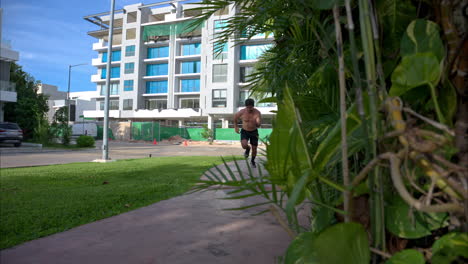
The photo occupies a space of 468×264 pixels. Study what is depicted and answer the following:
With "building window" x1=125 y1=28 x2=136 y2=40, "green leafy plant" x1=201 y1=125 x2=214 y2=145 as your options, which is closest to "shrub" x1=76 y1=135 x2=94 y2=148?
"green leafy plant" x1=201 y1=125 x2=214 y2=145

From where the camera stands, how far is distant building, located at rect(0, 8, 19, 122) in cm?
2062

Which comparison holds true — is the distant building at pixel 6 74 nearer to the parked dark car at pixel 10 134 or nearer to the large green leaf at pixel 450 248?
the parked dark car at pixel 10 134

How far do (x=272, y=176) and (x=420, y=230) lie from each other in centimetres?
25

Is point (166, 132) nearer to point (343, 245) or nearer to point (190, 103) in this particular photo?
point (190, 103)

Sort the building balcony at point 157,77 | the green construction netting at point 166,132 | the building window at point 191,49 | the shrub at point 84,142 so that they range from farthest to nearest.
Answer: the building balcony at point 157,77 → the building window at point 191,49 → the green construction netting at point 166,132 → the shrub at point 84,142

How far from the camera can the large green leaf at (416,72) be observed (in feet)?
1.34

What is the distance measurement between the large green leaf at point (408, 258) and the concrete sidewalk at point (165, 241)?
1.11 meters

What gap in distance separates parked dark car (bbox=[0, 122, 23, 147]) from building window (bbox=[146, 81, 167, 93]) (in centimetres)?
2093

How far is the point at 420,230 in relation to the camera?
48cm

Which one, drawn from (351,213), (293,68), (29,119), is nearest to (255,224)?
(293,68)

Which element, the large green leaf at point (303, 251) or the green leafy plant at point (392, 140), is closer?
the green leafy plant at point (392, 140)

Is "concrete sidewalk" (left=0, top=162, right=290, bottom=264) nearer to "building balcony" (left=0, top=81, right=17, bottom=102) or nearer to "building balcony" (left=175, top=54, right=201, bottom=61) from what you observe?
"building balcony" (left=0, top=81, right=17, bottom=102)

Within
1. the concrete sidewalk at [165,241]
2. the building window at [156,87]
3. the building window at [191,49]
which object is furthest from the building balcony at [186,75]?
the concrete sidewalk at [165,241]

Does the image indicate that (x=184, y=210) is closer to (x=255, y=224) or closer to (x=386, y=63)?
(x=255, y=224)
